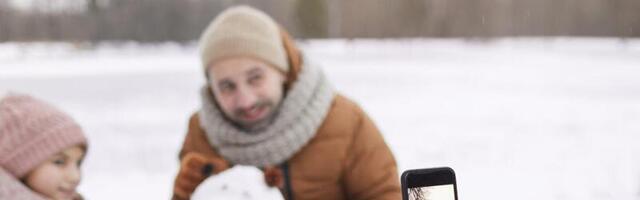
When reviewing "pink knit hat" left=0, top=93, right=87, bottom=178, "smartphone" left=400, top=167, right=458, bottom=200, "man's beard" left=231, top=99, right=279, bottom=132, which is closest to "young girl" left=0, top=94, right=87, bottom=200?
"pink knit hat" left=0, top=93, right=87, bottom=178

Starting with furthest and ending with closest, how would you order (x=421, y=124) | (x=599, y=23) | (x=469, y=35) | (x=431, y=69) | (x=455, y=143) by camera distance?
(x=431, y=69) < (x=469, y=35) < (x=421, y=124) < (x=599, y=23) < (x=455, y=143)

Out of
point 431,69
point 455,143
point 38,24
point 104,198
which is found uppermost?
point 38,24

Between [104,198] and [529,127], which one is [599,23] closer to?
[529,127]

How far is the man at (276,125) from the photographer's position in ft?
4.15

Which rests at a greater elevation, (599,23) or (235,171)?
(235,171)

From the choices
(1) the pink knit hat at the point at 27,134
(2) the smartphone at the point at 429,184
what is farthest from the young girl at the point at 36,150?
(2) the smartphone at the point at 429,184

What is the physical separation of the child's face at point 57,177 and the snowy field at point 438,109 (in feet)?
0.63

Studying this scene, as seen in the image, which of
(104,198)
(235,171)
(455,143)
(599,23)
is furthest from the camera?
(599,23)

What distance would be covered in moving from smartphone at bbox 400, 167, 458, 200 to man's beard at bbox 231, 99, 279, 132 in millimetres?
445

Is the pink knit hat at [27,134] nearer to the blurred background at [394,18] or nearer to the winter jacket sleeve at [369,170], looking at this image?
the winter jacket sleeve at [369,170]

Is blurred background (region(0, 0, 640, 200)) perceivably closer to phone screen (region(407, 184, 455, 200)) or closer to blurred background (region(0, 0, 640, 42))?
blurred background (region(0, 0, 640, 42))

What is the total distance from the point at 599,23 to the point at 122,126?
3718mm

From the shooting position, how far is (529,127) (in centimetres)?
531

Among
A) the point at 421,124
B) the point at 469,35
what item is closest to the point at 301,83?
the point at 421,124
